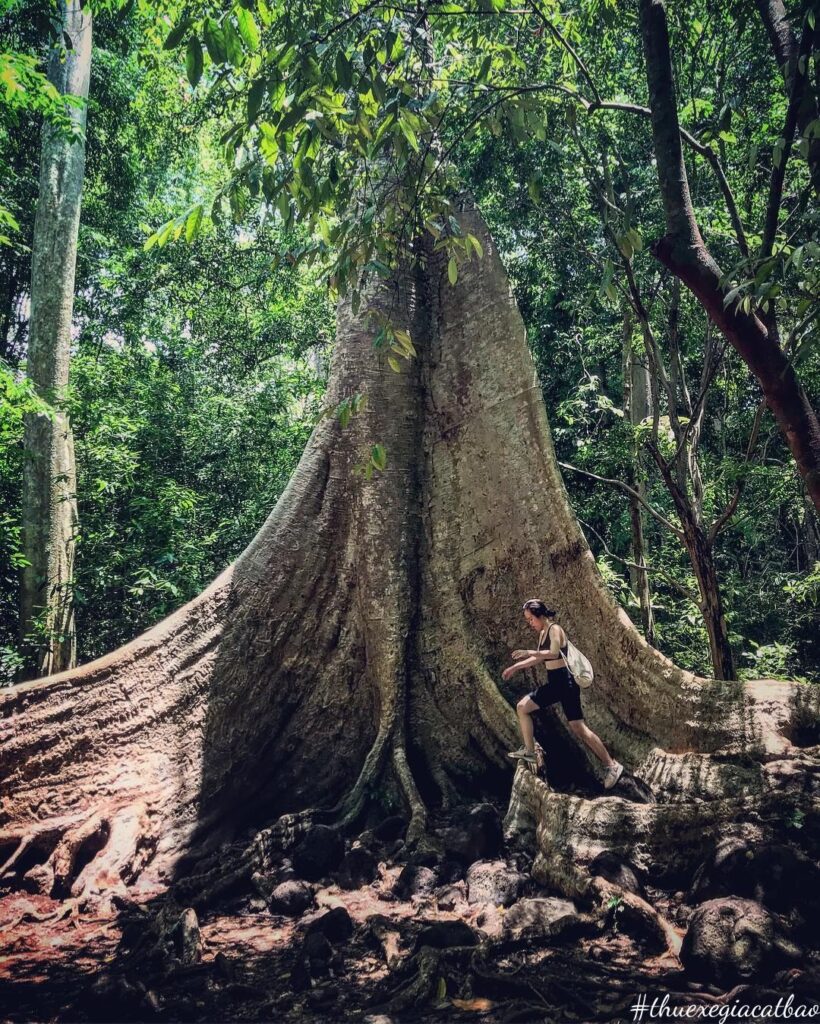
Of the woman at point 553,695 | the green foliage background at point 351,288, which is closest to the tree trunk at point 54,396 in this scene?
the green foliage background at point 351,288

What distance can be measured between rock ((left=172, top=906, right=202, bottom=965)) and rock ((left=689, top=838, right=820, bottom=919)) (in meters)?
2.08

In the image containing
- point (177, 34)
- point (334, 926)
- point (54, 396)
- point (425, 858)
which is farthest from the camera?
point (54, 396)

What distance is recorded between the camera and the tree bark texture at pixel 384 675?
3.76 meters

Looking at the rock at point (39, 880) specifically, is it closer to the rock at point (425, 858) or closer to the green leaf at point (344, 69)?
the rock at point (425, 858)

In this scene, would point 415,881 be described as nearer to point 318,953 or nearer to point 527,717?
point 318,953

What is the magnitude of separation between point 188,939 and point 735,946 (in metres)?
2.14


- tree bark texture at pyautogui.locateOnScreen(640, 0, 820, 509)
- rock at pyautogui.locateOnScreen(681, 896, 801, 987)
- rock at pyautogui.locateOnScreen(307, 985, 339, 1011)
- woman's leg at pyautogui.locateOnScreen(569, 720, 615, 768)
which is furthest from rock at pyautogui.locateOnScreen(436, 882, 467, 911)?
tree bark texture at pyautogui.locateOnScreen(640, 0, 820, 509)

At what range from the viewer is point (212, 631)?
181 inches

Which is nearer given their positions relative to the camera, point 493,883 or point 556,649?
point 493,883

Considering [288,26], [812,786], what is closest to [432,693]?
[812,786]

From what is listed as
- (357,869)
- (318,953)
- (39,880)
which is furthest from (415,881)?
(39,880)

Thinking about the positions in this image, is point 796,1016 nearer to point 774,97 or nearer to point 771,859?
point 771,859

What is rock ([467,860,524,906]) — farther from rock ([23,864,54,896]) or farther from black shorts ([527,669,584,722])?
rock ([23,864,54,896])

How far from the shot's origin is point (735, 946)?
238 cm
